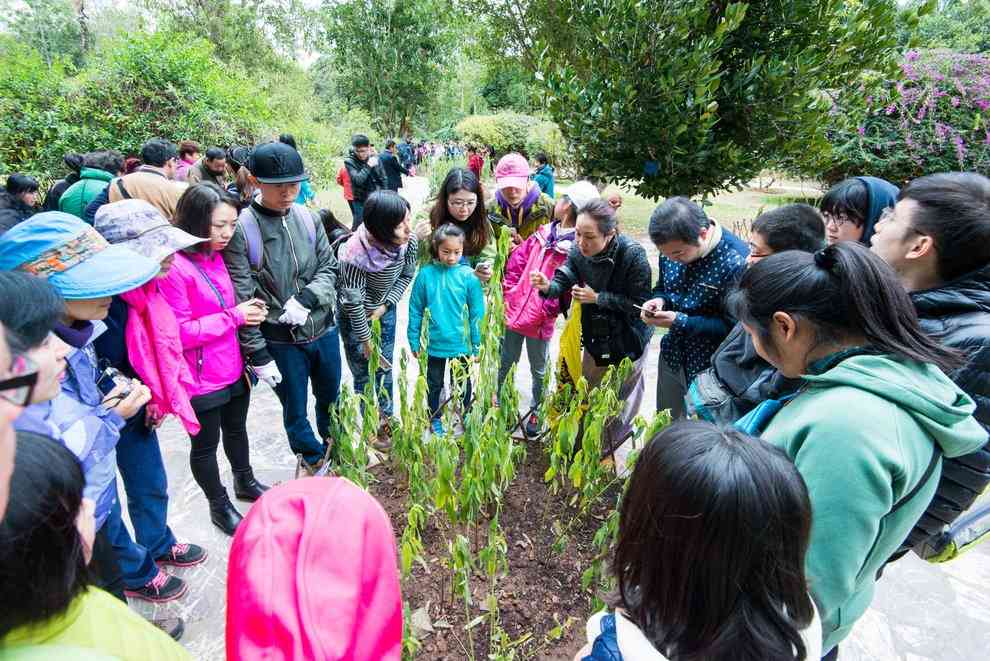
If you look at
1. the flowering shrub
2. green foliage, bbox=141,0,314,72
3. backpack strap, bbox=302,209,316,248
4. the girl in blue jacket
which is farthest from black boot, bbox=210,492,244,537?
green foliage, bbox=141,0,314,72

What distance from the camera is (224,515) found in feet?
8.55

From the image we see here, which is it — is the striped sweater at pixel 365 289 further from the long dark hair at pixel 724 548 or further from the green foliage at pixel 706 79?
the long dark hair at pixel 724 548

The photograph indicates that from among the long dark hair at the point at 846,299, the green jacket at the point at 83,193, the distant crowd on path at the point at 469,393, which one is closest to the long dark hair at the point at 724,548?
the distant crowd on path at the point at 469,393

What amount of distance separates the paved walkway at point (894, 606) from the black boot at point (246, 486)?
0.05 m

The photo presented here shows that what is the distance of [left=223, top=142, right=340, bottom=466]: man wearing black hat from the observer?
245cm

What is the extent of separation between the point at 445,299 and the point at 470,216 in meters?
0.64

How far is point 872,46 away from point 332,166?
965 cm

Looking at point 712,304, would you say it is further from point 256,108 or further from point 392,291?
point 256,108

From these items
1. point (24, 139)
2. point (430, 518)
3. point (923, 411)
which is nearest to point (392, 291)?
point (430, 518)

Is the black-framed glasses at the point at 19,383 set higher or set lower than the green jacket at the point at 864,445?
higher

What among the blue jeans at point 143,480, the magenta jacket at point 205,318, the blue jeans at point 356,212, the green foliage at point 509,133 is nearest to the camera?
the blue jeans at point 143,480

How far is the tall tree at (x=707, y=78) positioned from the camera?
10.7ft

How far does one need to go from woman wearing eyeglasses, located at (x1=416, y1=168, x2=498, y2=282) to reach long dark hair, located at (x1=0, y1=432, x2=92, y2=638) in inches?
98.2

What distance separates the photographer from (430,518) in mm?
2615
